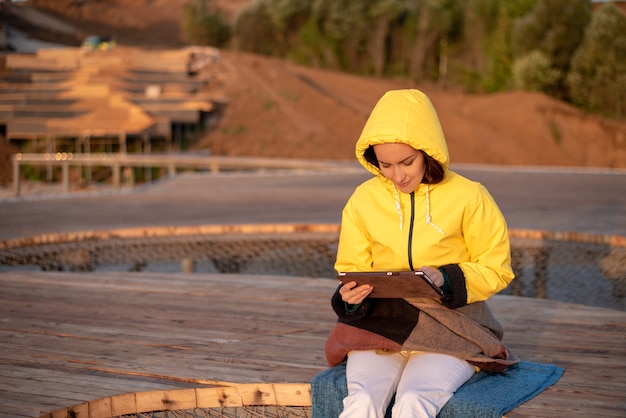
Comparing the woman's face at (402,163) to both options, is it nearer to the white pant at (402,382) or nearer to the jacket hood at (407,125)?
the jacket hood at (407,125)

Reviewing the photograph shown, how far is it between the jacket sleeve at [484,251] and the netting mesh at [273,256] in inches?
108

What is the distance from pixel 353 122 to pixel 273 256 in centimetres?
1905

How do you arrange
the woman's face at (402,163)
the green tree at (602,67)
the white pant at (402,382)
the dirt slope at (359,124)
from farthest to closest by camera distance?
the green tree at (602,67), the dirt slope at (359,124), the woman's face at (402,163), the white pant at (402,382)

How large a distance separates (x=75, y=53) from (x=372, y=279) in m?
28.3

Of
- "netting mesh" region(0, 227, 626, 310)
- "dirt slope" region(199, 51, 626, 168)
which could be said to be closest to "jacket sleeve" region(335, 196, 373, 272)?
"netting mesh" region(0, 227, 626, 310)

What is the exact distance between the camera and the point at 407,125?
98.9 inches

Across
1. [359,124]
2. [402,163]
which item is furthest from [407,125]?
[359,124]

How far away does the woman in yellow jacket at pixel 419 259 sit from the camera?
8.23ft

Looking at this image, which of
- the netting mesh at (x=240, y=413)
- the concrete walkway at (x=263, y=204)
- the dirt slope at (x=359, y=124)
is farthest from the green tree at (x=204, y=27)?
the netting mesh at (x=240, y=413)

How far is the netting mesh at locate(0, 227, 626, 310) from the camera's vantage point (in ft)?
18.0

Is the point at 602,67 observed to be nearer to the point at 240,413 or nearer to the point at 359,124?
the point at 359,124

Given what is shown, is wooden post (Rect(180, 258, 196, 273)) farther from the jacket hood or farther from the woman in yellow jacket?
the jacket hood

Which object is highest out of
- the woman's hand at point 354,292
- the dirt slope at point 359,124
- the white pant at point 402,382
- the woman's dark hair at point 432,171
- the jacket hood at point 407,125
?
the jacket hood at point 407,125

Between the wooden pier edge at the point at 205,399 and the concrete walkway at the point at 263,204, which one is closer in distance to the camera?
the wooden pier edge at the point at 205,399
